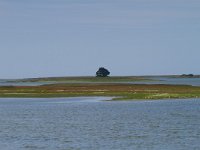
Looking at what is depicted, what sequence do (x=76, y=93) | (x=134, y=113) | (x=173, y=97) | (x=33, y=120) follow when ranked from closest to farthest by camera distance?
(x=33, y=120), (x=134, y=113), (x=173, y=97), (x=76, y=93)

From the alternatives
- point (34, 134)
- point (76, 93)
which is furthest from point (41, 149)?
point (76, 93)

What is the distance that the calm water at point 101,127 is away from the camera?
37875mm

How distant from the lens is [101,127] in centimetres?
4797

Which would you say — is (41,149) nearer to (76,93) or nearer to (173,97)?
(173,97)

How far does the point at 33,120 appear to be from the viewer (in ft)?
183

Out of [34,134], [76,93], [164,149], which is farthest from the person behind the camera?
[76,93]

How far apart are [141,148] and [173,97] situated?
156ft

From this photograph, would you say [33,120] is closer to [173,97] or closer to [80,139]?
[80,139]

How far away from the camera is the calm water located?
1491 inches

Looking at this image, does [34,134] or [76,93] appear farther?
[76,93]

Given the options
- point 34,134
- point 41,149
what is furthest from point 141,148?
point 34,134

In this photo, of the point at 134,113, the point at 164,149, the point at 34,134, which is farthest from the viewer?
the point at 134,113

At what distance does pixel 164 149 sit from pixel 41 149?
23.1 feet

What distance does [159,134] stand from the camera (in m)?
42.4
